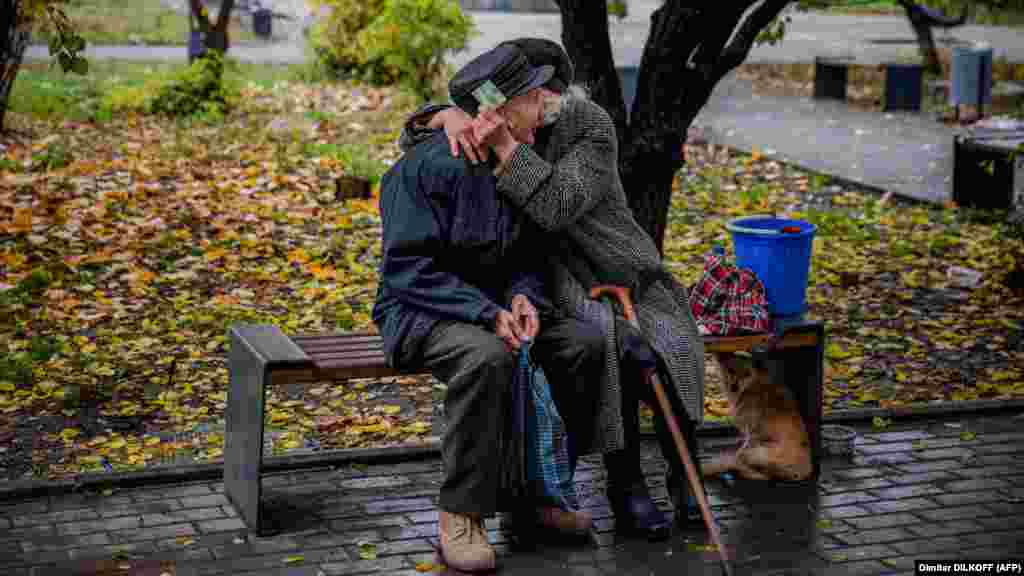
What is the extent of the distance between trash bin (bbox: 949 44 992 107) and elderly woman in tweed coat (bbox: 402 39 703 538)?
1181 centimetres

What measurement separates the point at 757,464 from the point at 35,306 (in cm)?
441

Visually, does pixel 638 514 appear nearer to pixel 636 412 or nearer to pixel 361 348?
pixel 636 412

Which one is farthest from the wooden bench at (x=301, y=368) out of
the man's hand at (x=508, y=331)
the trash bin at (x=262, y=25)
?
the trash bin at (x=262, y=25)

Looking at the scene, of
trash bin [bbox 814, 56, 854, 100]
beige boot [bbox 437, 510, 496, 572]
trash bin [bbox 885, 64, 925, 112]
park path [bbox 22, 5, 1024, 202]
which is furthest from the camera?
trash bin [bbox 814, 56, 854, 100]

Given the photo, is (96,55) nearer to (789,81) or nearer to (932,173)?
(789,81)

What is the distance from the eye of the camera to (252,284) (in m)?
8.78

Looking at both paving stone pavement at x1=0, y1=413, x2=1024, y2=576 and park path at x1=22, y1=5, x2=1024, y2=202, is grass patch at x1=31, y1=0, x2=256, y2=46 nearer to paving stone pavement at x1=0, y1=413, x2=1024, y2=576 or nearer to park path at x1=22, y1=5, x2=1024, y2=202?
park path at x1=22, y1=5, x2=1024, y2=202

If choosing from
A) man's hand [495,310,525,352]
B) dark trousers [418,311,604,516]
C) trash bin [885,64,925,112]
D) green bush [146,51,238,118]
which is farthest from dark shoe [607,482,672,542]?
trash bin [885,64,925,112]

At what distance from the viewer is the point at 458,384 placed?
481 cm

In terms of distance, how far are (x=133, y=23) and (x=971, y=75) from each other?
17.1 m

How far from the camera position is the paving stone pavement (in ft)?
16.0

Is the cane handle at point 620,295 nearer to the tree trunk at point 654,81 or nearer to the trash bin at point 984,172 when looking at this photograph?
the tree trunk at point 654,81

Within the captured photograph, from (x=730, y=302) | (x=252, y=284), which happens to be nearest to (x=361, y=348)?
(x=730, y=302)

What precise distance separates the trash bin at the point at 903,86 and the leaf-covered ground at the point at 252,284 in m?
5.06
